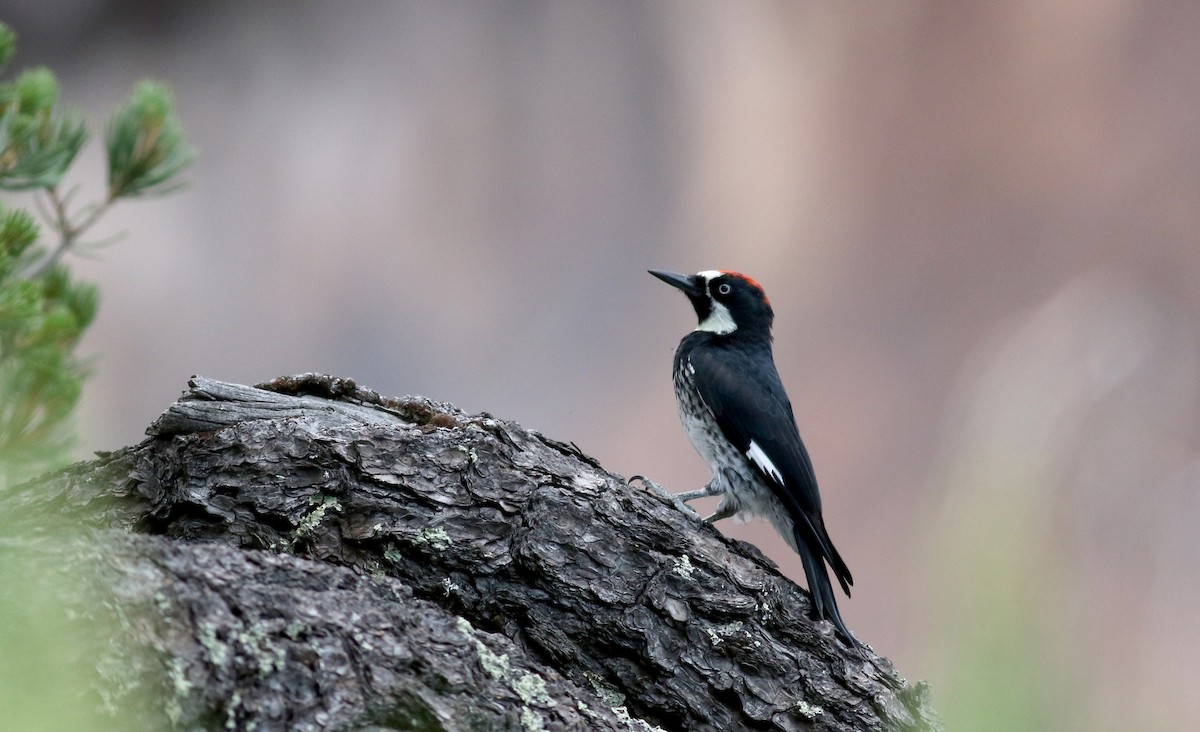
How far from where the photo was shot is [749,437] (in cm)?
327

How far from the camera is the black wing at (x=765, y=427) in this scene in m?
3.04

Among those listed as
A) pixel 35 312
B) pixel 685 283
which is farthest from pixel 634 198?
pixel 35 312

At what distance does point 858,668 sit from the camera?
6.91ft

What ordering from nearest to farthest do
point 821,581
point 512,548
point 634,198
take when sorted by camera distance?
point 512,548, point 821,581, point 634,198

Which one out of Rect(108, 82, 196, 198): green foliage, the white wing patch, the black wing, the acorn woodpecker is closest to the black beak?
the acorn woodpecker

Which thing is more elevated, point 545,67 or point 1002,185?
point 545,67

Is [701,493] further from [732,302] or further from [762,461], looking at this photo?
[732,302]

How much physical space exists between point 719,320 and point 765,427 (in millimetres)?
815

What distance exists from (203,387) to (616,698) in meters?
1.10

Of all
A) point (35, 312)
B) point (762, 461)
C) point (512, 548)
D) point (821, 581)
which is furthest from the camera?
point (762, 461)

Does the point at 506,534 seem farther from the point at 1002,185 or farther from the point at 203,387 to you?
the point at 1002,185

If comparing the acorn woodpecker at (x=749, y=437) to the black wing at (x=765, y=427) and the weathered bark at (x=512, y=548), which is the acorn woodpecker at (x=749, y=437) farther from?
the weathered bark at (x=512, y=548)

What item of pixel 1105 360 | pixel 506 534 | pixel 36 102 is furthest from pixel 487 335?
pixel 1105 360

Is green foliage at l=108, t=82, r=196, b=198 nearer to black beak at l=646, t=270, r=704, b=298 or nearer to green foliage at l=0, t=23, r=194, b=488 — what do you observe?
green foliage at l=0, t=23, r=194, b=488
